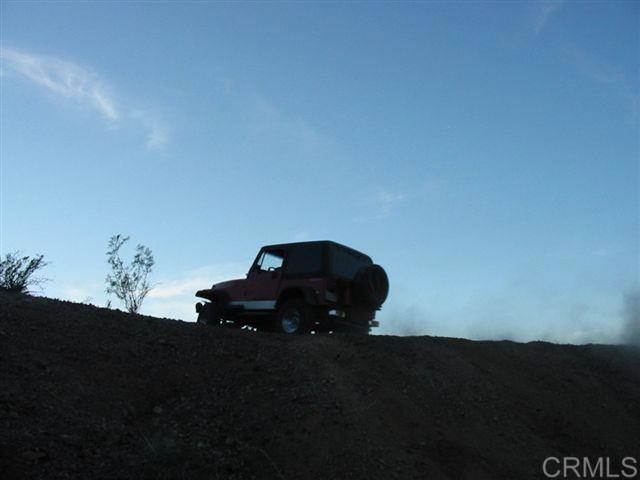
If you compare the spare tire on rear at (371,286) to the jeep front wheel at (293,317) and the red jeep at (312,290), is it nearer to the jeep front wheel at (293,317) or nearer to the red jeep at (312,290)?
Result: the red jeep at (312,290)

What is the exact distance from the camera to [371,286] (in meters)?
14.1

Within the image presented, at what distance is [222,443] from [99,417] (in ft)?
5.59

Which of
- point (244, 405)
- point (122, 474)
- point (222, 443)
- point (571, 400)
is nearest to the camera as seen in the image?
point (122, 474)

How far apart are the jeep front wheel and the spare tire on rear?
1281 millimetres

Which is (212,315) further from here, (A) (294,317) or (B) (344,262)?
(B) (344,262)

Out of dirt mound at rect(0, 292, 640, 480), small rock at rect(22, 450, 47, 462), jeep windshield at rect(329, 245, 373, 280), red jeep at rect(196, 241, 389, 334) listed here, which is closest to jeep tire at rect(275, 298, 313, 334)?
red jeep at rect(196, 241, 389, 334)

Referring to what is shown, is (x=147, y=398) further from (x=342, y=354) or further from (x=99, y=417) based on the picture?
(x=342, y=354)

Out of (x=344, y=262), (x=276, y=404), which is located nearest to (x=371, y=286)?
(x=344, y=262)

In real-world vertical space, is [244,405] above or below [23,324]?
below

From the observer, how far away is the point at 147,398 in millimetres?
8938

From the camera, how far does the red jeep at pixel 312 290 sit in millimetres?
14047

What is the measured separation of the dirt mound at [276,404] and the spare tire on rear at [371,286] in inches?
71.8

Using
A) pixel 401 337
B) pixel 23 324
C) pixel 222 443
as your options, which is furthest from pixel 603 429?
pixel 23 324

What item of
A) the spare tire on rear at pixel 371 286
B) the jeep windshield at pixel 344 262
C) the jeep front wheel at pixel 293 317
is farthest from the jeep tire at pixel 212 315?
the spare tire on rear at pixel 371 286
